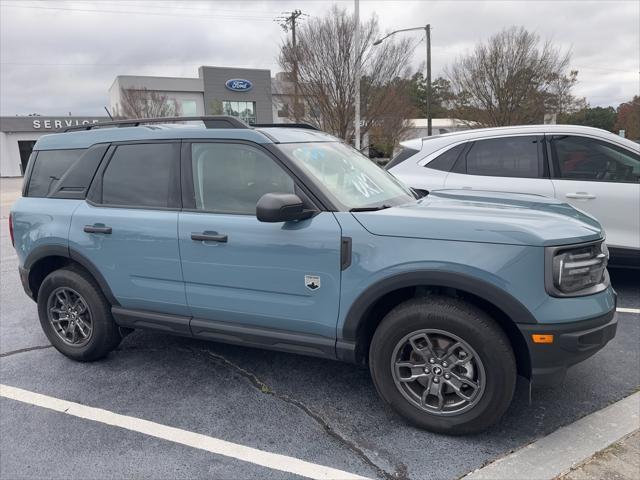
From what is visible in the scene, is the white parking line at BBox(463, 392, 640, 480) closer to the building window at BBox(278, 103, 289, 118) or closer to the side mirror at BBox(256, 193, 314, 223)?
the side mirror at BBox(256, 193, 314, 223)

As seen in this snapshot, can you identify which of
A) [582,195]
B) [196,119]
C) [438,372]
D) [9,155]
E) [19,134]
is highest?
[19,134]

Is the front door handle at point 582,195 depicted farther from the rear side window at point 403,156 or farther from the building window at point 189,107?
the building window at point 189,107

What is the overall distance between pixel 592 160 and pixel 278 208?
3959 millimetres

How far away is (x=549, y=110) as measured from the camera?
2420 centimetres

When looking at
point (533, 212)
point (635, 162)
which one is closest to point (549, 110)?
point (635, 162)

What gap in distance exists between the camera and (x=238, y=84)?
169 ft

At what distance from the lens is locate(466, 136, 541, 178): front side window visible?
5520 mm

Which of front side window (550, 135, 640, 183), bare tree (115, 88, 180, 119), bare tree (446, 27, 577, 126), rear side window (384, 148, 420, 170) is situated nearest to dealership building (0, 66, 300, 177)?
bare tree (115, 88, 180, 119)

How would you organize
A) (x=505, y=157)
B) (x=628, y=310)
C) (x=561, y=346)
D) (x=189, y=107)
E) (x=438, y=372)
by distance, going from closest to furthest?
(x=561, y=346), (x=438, y=372), (x=628, y=310), (x=505, y=157), (x=189, y=107)

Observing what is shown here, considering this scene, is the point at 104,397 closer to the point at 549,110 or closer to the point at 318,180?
the point at 318,180

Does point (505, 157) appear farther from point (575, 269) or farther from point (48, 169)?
point (48, 169)

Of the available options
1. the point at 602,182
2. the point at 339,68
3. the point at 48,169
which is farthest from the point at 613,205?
the point at 339,68

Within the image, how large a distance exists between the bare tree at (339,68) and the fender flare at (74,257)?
14021 mm

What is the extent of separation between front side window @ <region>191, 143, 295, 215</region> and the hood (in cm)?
69
